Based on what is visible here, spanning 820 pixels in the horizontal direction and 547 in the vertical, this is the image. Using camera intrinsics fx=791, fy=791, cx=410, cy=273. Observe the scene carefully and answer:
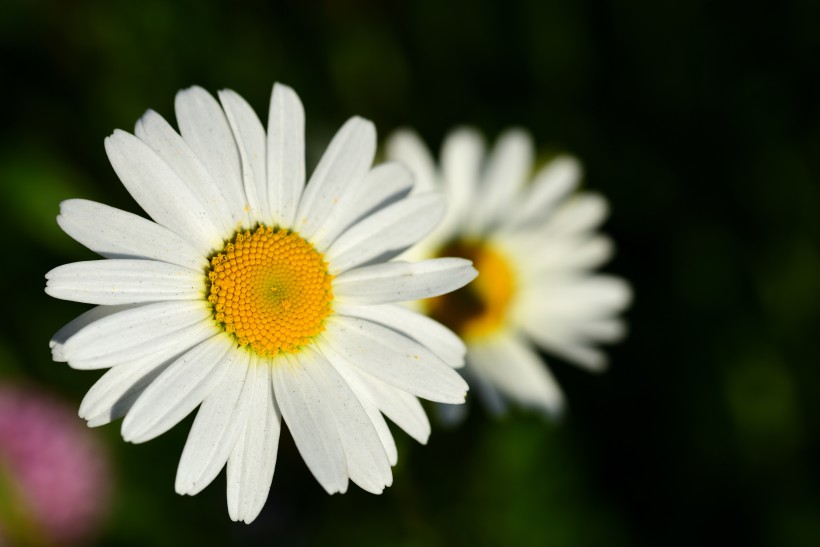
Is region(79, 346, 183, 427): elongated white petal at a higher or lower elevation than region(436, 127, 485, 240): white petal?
lower

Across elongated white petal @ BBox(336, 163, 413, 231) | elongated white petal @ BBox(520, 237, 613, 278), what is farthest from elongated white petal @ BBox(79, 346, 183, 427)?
elongated white petal @ BBox(520, 237, 613, 278)

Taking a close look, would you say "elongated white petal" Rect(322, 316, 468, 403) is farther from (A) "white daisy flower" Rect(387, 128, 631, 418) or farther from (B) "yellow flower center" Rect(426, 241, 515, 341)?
(A) "white daisy flower" Rect(387, 128, 631, 418)

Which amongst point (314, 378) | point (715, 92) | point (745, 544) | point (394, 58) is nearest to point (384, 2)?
point (394, 58)

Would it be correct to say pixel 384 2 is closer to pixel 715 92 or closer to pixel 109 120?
pixel 109 120

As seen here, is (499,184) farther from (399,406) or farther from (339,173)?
(399,406)

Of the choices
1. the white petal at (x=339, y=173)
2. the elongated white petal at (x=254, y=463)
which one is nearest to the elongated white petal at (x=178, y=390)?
the elongated white petal at (x=254, y=463)

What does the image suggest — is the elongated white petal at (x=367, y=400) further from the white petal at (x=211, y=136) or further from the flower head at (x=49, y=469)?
the flower head at (x=49, y=469)
